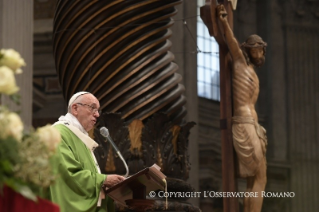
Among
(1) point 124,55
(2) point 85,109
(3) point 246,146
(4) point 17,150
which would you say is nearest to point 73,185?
(2) point 85,109

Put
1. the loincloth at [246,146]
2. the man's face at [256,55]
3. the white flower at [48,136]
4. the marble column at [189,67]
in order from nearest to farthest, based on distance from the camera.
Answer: the white flower at [48,136], the loincloth at [246,146], the man's face at [256,55], the marble column at [189,67]

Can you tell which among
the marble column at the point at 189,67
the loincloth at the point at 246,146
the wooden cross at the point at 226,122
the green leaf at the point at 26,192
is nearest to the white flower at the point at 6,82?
the green leaf at the point at 26,192

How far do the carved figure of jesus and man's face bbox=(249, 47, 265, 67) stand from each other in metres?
0.02

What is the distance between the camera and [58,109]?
1402cm

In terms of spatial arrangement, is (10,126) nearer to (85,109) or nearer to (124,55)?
(85,109)

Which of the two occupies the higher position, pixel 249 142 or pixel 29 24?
pixel 29 24

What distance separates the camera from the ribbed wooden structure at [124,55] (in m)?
7.41

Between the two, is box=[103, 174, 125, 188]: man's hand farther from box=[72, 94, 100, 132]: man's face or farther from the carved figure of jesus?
the carved figure of jesus

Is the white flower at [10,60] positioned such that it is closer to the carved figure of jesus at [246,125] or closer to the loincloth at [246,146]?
the carved figure of jesus at [246,125]

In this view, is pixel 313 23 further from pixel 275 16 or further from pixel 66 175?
pixel 66 175

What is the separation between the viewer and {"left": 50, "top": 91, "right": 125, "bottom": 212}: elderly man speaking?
484 cm

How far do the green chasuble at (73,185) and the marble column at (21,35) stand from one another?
147 inches

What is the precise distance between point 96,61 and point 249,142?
160 centimetres

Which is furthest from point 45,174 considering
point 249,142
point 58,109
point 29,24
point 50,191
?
point 58,109
